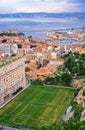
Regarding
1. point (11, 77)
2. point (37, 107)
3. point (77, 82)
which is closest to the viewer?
point (37, 107)

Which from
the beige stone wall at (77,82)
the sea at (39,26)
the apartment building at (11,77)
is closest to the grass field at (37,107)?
the apartment building at (11,77)

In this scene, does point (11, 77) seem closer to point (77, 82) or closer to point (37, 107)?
point (37, 107)

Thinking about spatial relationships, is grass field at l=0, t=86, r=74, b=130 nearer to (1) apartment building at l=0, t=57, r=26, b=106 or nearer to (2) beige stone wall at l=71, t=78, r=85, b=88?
(1) apartment building at l=0, t=57, r=26, b=106

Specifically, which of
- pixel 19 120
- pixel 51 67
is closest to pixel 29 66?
pixel 51 67

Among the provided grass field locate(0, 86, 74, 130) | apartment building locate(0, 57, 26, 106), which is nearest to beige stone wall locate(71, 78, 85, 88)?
grass field locate(0, 86, 74, 130)

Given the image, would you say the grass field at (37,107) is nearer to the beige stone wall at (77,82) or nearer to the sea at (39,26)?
the beige stone wall at (77,82)

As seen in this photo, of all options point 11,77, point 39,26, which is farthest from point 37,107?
point 39,26

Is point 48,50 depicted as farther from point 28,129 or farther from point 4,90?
point 28,129
